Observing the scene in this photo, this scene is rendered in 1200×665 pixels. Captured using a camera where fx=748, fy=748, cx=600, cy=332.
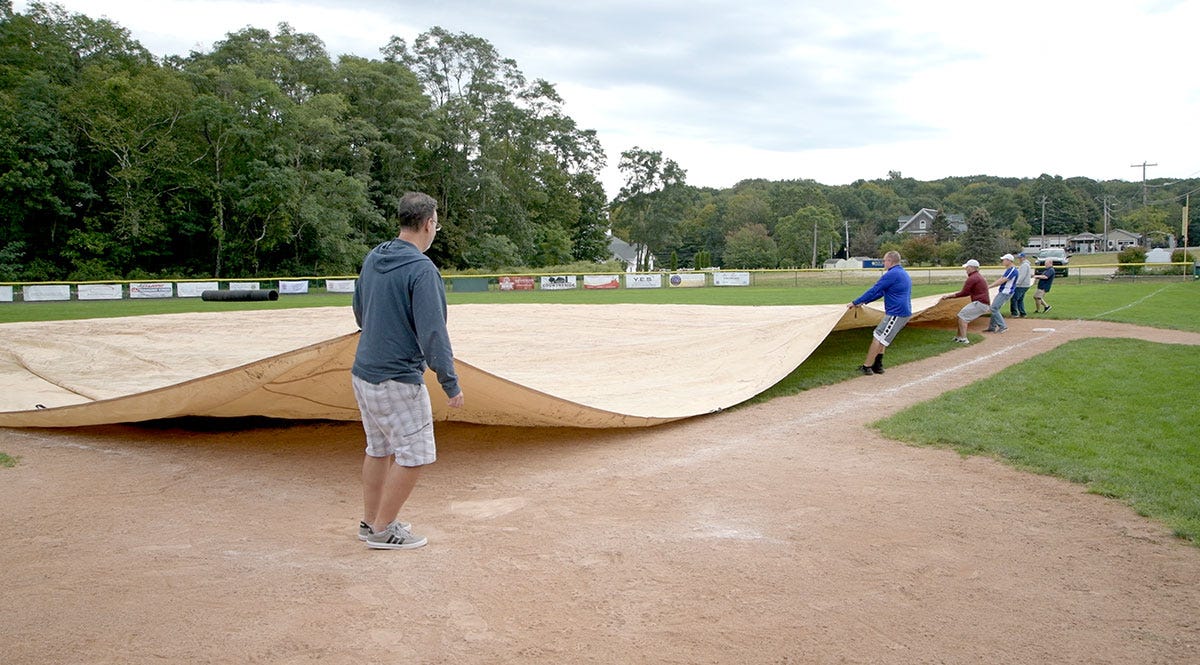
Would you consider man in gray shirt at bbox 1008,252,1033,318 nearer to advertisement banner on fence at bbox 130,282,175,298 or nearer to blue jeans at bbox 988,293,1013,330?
blue jeans at bbox 988,293,1013,330

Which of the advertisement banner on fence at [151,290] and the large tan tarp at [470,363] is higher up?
the advertisement banner on fence at [151,290]

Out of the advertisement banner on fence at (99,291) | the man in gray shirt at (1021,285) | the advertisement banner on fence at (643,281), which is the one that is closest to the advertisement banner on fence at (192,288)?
the advertisement banner on fence at (99,291)

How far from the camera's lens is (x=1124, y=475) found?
5.01 meters

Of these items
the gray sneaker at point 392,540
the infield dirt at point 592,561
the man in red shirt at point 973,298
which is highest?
the man in red shirt at point 973,298

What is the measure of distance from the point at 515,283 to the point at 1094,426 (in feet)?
110

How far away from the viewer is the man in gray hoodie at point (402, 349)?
3539 mm

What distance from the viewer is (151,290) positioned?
33.6 meters

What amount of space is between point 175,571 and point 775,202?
3811 inches

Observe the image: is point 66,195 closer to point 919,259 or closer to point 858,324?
point 858,324

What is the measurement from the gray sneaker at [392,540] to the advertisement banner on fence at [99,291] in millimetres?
34893

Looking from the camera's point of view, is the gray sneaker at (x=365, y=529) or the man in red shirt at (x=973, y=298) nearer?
the gray sneaker at (x=365, y=529)

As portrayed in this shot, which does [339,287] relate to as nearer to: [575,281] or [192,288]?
[192,288]

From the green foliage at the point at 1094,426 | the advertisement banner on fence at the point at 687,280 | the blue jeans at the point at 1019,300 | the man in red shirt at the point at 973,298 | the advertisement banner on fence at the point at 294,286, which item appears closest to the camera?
the green foliage at the point at 1094,426

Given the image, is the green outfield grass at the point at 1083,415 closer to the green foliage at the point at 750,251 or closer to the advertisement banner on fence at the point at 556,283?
the advertisement banner on fence at the point at 556,283
